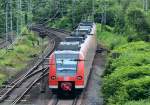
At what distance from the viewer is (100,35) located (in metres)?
70.2

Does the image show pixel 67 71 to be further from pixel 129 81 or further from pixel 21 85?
pixel 129 81

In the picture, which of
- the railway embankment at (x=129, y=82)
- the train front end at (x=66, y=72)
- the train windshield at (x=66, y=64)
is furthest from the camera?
the train windshield at (x=66, y=64)

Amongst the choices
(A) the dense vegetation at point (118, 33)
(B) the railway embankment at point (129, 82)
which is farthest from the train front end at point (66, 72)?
(B) the railway embankment at point (129, 82)

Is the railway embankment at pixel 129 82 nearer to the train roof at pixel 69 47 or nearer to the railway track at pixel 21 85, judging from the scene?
the train roof at pixel 69 47

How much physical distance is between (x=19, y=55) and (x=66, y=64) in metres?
23.6

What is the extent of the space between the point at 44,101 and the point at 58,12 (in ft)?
231

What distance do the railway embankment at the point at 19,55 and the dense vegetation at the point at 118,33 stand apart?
0.45 m

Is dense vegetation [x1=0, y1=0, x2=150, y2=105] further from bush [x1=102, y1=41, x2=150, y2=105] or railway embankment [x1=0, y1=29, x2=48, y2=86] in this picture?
railway embankment [x1=0, y1=29, x2=48, y2=86]

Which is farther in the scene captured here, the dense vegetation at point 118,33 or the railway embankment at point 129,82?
the dense vegetation at point 118,33

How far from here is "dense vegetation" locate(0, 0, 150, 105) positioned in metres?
22.9

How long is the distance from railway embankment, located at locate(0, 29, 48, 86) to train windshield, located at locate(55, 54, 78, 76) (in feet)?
27.3

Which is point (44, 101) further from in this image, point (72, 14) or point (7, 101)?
point (72, 14)

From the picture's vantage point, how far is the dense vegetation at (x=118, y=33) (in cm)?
2291

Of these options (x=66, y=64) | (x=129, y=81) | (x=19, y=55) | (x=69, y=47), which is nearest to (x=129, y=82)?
(x=129, y=81)
